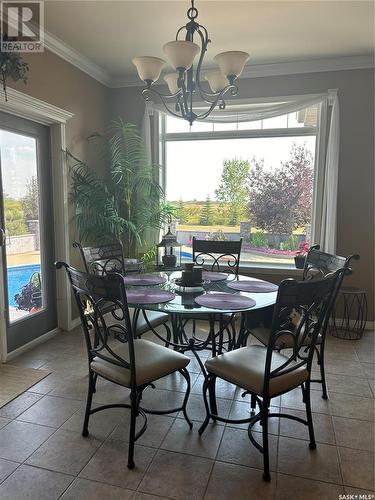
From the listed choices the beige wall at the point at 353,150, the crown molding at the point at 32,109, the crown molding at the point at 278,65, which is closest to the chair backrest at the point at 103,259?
the crown molding at the point at 32,109

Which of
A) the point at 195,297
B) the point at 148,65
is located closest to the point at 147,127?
the point at 148,65

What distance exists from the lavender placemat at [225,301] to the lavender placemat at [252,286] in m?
0.20

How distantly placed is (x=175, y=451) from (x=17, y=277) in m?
2.07

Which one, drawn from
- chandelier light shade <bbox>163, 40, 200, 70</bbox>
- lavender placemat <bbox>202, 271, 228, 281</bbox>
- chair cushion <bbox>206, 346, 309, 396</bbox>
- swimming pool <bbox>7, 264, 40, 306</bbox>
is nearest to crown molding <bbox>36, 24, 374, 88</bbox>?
chandelier light shade <bbox>163, 40, 200, 70</bbox>

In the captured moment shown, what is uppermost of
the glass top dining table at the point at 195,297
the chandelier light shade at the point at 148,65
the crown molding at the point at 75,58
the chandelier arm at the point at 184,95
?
the crown molding at the point at 75,58

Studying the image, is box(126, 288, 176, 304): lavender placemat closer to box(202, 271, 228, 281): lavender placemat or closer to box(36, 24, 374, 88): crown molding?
box(202, 271, 228, 281): lavender placemat

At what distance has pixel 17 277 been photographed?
3.21m

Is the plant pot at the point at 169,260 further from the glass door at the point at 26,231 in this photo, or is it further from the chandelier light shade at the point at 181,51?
the chandelier light shade at the point at 181,51

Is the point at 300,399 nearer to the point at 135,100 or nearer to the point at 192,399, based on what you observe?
the point at 192,399

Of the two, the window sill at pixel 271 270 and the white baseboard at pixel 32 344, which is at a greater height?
the window sill at pixel 271 270

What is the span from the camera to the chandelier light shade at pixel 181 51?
82.7 inches

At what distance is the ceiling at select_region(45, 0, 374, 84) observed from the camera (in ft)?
8.87

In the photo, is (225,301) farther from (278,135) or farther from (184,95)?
(278,135)

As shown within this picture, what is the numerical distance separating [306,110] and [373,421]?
3.14 metres
